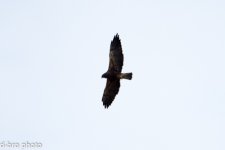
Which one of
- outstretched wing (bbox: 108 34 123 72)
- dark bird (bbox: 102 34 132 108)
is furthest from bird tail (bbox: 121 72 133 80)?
outstretched wing (bbox: 108 34 123 72)

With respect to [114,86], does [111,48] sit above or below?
above

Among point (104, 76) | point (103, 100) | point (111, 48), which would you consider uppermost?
point (111, 48)

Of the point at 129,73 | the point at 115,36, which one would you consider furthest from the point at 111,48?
the point at 129,73

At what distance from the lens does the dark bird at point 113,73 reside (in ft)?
48.6

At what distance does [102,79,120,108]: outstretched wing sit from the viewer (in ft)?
49.0

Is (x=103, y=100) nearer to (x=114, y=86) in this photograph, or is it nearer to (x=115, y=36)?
(x=114, y=86)

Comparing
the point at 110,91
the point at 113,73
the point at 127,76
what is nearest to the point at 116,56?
the point at 113,73

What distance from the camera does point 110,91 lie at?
15.2 metres

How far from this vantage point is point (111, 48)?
15.5 metres

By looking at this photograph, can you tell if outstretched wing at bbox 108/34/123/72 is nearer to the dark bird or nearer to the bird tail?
the dark bird

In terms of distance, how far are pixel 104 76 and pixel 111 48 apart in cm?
149

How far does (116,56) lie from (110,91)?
5.91 ft

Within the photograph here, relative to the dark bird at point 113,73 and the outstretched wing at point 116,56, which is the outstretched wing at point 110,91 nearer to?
the dark bird at point 113,73

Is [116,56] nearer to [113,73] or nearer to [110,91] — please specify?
[113,73]
